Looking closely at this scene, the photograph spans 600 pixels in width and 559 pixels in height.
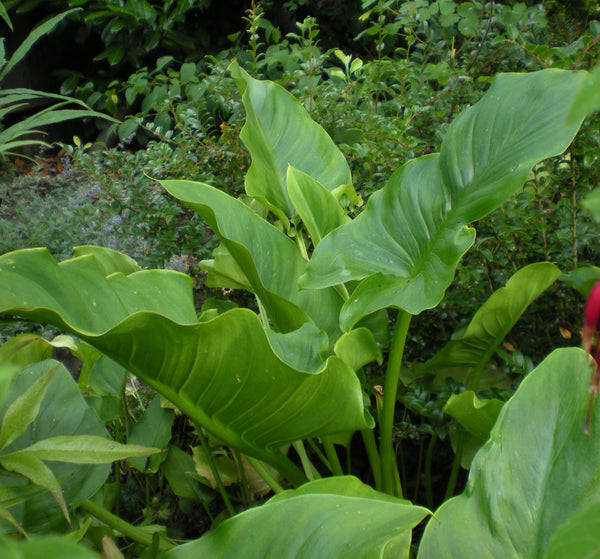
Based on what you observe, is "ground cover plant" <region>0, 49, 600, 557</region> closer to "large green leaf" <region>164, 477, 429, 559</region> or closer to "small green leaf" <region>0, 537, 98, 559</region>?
"large green leaf" <region>164, 477, 429, 559</region>

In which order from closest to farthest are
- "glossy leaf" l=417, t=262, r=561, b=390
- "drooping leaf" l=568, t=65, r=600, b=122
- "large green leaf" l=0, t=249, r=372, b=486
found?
"drooping leaf" l=568, t=65, r=600, b=122 < "large green leaf" l=0, t=249, r=372, b=486 < "glossy leaf" l=417, t=262, r=561, b=390

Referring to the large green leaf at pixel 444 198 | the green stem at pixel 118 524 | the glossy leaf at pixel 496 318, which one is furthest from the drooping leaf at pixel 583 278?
the green stem at pixel 118 524

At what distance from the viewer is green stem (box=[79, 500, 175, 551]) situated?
924 millimetres

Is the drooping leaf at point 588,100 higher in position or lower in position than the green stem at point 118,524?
higher

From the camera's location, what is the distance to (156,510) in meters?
1.32

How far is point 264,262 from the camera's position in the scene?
114cm

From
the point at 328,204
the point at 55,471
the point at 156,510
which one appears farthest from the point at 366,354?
the point at 156,510

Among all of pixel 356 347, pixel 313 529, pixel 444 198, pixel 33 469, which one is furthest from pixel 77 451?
pixel 444 198

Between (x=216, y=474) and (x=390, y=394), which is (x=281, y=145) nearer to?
(x=390, y=394)

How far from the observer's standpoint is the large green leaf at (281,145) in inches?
50.3

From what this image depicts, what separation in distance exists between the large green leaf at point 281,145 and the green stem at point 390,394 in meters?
0.40

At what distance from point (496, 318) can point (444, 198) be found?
0.81 ft

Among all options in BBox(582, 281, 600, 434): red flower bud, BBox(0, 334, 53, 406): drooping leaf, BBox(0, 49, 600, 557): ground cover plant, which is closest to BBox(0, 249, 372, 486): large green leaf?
BBox(0, 49, 600, 557): ground cover plant

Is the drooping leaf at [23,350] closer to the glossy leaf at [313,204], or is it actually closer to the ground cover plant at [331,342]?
Result: the ground cover plant at [331,342]
